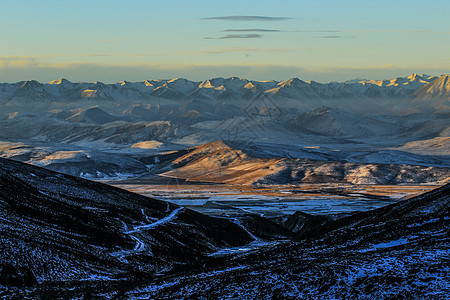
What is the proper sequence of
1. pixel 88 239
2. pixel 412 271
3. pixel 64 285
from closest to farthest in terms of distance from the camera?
pixel 412 271 → pixel 64 285 → pixel 88 239

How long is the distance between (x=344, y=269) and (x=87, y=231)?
110ft

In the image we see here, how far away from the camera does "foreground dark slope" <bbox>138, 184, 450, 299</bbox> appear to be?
43812 mm

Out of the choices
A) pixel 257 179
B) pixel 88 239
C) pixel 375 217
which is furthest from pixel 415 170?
pixel 88 239

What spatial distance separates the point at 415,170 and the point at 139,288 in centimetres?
15487

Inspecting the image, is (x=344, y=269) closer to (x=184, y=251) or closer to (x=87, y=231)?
(x=184, y=251)

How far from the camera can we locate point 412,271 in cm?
4525

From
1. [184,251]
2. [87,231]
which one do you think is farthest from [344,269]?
[87,231]

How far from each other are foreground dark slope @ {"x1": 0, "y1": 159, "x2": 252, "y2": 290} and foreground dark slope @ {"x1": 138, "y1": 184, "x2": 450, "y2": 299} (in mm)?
8796

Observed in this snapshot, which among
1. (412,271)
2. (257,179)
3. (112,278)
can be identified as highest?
(412,271)

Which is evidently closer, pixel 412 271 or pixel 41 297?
pixel 412 271

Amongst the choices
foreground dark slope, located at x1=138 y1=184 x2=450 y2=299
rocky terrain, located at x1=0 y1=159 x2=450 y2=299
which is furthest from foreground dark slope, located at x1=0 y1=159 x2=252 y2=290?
foreground dark slope, located at x1=138 y1=184 x2=450 y2=299

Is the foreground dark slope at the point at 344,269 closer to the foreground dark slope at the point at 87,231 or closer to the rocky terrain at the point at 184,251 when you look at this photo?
the rocky terrain at the point at 184,251

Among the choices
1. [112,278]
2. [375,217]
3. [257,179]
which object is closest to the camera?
[112,278]

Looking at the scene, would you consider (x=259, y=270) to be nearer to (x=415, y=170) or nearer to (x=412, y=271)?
(x=412, y=271)
